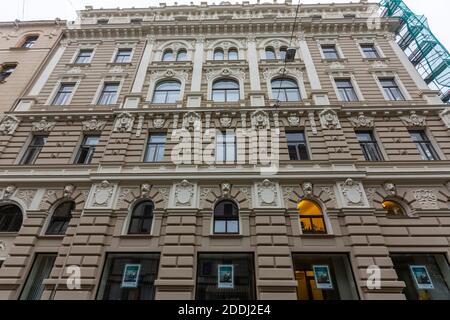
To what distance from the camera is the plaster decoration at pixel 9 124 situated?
47.3 feet

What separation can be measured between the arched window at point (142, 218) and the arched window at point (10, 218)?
536 centimetres

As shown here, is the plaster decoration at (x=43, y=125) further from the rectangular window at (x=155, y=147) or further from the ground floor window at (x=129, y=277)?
the ground floor window at (x=129, y=277)

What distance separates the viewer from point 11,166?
1283cm

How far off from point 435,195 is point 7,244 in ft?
63.9

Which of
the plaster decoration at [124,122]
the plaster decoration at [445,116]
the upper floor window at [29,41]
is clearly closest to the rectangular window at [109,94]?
the plaster decoration at [124,122]

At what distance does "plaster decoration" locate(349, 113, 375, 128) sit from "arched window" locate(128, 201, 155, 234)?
11900 millimetres

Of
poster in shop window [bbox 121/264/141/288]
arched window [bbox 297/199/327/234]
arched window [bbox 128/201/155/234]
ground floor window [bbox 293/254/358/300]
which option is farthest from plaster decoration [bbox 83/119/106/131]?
ground floor window [bbox 293/254/358/300]

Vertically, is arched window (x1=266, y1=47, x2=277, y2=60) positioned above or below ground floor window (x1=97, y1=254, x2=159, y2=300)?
above

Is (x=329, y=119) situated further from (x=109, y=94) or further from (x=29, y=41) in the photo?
(x=29, y=41)

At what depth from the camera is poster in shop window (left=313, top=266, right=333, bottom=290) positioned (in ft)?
32.0

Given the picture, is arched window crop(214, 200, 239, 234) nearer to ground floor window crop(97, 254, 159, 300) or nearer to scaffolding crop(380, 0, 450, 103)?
ground floor window crop(97, 254, 159, 300)

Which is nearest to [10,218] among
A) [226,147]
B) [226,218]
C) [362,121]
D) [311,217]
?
[226,218]
